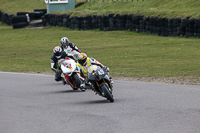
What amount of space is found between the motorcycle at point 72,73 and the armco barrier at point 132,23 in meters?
13.0

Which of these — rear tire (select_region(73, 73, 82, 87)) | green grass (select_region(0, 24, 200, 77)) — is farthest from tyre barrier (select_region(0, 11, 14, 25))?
rear tire (select_region(73, 73, 82, 87))

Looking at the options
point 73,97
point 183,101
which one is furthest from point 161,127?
point 73,97

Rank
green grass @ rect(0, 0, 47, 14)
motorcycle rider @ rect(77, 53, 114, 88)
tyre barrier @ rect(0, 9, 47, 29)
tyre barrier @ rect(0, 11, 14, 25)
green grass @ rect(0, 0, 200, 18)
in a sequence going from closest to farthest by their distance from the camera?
motorcycle rider @ rect(77, 53, 114, 88)
green grass @ rect(0, 0, 200, 18)
tyre barrier @ rect(0, 9, 47, 29)
tyre barrier @ rect(0, 11, 14, 25)
green grass @ rect(0, 0, 47, 14)

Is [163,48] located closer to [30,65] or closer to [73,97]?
[30,65]

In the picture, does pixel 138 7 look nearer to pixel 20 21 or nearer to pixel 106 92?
pixel 20 21

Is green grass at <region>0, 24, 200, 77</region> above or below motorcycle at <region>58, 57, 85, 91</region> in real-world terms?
below

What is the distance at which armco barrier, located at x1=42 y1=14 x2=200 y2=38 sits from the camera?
2572 centimetres

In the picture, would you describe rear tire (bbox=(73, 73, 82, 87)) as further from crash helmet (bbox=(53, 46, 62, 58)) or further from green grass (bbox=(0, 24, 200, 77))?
green grass (bbox=(0, 24, 200, 77))

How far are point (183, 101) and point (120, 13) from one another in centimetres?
2249

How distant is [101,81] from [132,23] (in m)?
21.3

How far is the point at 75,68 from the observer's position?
12.4m

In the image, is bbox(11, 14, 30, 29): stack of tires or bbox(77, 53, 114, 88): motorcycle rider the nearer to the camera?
bbox(77, 53, 114, 88): motorcycle rider

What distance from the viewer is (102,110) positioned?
9.10 metres

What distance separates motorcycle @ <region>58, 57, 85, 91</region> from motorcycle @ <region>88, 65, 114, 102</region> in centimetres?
178
